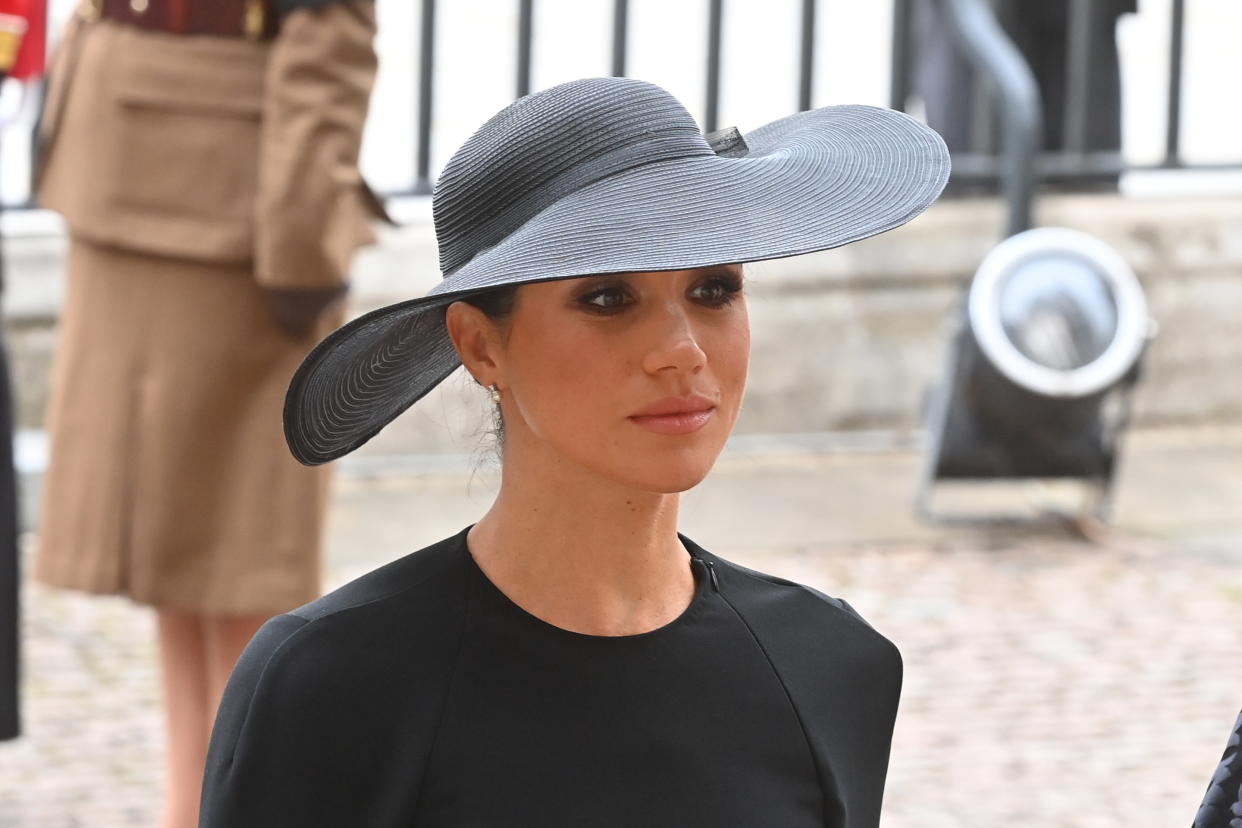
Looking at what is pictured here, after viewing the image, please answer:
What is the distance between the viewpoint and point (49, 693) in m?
5.01

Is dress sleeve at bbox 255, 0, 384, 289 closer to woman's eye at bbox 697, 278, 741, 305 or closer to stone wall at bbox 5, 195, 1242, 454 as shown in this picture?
woman's eye at bbox 697, 278, 741, 305

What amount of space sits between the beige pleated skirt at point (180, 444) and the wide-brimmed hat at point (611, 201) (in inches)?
69.1

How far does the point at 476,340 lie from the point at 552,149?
0.19m

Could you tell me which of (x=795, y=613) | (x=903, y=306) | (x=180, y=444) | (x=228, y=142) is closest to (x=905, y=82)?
(x=903, y=306)

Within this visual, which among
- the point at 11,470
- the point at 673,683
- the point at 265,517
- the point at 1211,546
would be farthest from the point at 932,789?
the point at 673,683

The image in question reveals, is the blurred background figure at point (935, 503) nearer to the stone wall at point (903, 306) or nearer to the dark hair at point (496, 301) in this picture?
the stone wall at point (903, 306)

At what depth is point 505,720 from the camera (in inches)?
71.0

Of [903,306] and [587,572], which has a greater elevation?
[587,572]

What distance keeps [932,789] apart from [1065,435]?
2233 mm

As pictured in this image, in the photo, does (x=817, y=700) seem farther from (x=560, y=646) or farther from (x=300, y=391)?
(x=300, y=391)

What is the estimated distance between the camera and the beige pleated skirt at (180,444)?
147 inches

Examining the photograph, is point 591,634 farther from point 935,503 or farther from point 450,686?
point 935,503

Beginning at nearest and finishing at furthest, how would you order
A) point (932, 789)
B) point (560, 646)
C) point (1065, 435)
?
point (560, 646)
point (932, 789)
point (1065, 435)

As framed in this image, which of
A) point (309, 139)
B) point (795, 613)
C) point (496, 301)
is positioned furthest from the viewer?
point (309, 139)
